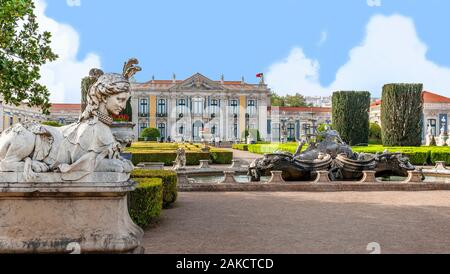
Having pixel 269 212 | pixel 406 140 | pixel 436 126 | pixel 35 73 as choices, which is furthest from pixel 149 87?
pixel 269 212

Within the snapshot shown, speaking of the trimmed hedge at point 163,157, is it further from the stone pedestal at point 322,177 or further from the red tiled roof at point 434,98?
the red tiled roof at point 434,98

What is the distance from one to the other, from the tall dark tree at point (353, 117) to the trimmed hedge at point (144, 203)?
2249 centimetres

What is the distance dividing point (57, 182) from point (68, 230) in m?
0.36

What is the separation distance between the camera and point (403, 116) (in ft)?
79.4

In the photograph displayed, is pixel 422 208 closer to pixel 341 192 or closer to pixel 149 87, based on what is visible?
pixel 341 192

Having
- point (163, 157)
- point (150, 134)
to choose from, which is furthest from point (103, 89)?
point (150, 134)

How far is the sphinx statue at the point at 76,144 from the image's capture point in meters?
3.00

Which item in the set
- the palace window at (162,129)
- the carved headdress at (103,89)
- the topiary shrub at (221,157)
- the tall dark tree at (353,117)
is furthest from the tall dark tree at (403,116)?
the palace window at (162,129)

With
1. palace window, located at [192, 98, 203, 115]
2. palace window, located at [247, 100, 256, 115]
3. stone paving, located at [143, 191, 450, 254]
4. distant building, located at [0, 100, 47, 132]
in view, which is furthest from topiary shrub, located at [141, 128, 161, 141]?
stone paving, located at [143, 191, 450, 254]

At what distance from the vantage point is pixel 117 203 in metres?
3.03

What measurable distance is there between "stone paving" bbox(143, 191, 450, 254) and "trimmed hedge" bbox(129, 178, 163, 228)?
173mm

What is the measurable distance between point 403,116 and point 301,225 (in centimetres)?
2110

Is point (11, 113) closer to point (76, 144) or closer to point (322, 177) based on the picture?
point (322, 177)

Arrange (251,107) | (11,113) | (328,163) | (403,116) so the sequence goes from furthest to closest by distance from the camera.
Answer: (251,107) < (11,113) < (403,116) < (328,163)
